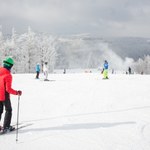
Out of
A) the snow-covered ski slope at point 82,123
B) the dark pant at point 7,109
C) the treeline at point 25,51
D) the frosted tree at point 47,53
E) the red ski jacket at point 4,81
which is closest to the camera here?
the snow-covered ski slope at point 82,123

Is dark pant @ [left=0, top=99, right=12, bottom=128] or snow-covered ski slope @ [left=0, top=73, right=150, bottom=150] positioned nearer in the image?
snow-covered ski slope @ [left=0, top=73, right=150, bottom=150]

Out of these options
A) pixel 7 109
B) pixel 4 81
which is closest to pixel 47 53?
pixel 7 109

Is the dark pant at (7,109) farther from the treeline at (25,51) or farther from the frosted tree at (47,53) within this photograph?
the frosted tree at (47,53)

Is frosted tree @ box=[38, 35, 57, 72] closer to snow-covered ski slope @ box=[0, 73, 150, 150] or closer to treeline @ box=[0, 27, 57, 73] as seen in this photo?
treeline @ box=[0, 27, 57, 73]

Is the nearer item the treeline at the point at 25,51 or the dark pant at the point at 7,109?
the dark pant at the point at 7,109

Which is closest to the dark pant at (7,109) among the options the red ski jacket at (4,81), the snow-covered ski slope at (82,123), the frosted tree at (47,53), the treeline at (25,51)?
the red ski jacket at (4,81)

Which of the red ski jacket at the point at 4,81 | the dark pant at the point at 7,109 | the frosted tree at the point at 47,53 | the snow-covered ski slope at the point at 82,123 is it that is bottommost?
the snow-covered ski slope at the point at 82,123

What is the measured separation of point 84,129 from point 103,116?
2327mm

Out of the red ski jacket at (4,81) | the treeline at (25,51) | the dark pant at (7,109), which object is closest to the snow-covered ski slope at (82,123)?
the dark pant at (7,109)

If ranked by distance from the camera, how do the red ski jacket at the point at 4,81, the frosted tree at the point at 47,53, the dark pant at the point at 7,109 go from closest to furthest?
the red ski jacket at the point at 4,81 < the dark pant at the point at 7,109 < the frosted tree at the point at 47,53

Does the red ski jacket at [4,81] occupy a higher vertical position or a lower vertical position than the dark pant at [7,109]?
higher

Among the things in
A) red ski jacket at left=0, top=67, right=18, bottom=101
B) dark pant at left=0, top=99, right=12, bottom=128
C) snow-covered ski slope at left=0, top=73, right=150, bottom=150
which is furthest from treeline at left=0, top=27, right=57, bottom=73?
red ski jacket at left=0, top=67, right=18, bottom=101

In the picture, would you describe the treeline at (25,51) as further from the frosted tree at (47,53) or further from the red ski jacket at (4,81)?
the red ski jacket at (4,81)

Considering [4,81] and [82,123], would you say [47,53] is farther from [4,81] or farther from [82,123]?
[4,81]
